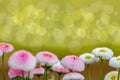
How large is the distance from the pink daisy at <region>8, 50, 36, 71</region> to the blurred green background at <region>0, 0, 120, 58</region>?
1.98 m

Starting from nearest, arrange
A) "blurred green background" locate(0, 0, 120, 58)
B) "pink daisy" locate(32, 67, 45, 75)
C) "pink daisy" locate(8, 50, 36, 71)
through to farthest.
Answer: "pink daisy" locate(8, 50, 36, 71) → "pink daisy" locate(32, 67, 45, 75) → "blurred green background" locate(0, 0, 120, 58)

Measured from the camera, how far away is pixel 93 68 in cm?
253

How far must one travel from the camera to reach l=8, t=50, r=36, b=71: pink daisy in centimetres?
60

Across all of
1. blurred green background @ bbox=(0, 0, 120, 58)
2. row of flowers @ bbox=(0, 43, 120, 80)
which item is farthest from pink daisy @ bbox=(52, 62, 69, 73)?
blurred green background @ bbox=(0, 0, 120, 58)

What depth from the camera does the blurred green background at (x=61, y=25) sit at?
8.54ft

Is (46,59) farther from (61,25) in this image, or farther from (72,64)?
(61,25)

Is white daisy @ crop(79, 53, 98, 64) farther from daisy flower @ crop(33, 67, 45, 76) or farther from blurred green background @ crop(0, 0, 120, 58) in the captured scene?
blurred green background @ crop(0, 0, 120, 58)

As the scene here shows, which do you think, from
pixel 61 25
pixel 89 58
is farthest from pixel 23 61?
pixel 61 25

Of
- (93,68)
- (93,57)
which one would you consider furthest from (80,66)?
(93,68)

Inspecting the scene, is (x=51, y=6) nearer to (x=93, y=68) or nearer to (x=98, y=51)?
(x=93, y=68)

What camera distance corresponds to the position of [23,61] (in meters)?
0.61

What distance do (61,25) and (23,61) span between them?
6.58ft

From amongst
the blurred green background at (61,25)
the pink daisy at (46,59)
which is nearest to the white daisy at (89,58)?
the pink daisy at (46,59)

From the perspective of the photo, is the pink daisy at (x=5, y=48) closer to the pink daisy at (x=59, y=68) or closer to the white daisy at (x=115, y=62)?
the pink daisy at (x=59, y=68)
